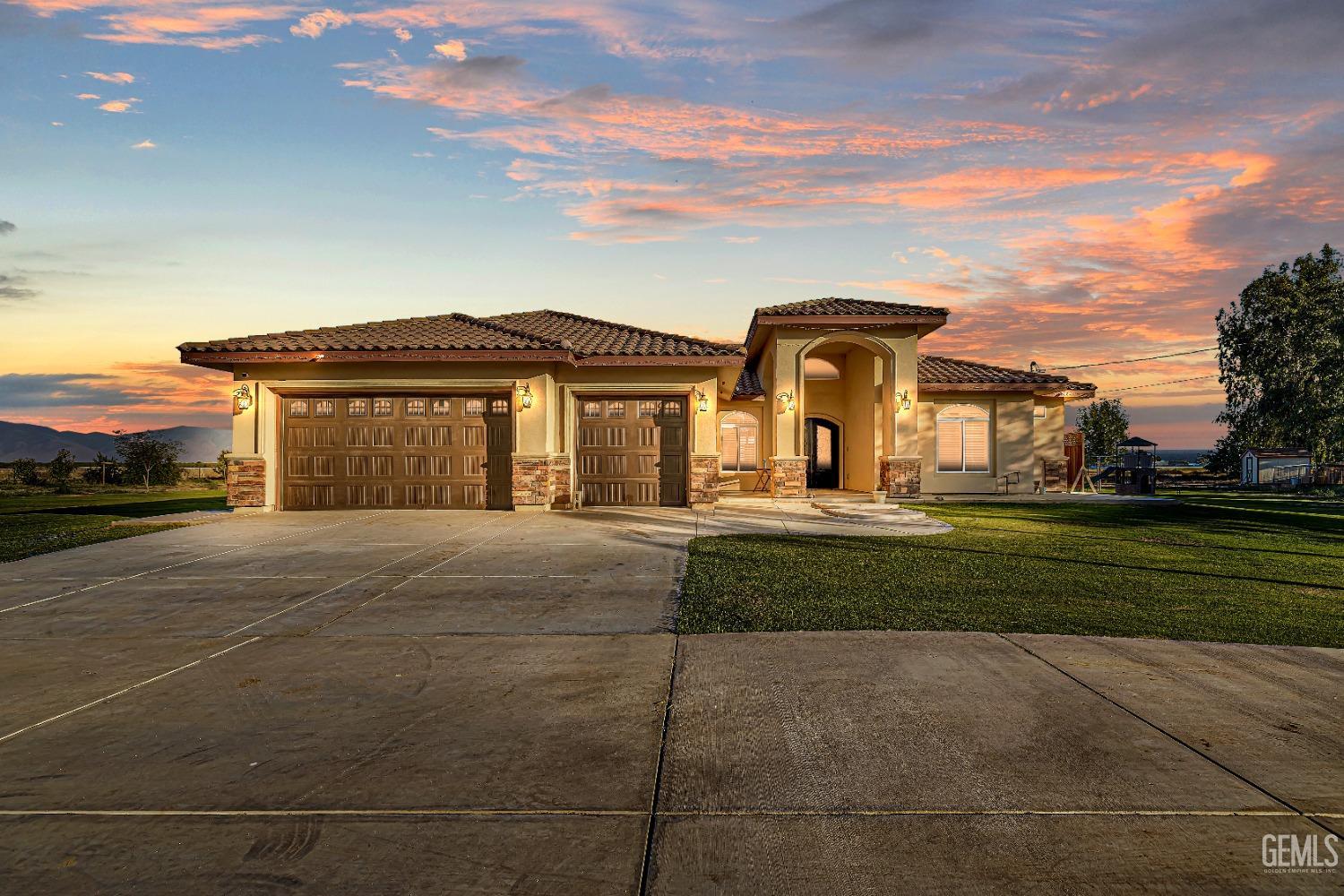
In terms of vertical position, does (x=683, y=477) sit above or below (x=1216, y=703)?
above

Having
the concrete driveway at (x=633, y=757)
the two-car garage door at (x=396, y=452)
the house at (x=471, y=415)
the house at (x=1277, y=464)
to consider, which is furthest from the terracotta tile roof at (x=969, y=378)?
the house at (x=1277, y=464)

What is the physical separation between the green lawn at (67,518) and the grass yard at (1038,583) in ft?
30.7

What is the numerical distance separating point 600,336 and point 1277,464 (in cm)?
3878

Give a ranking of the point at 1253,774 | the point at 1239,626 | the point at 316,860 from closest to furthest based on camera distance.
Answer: the point at 316,860
the point at 1253,774
the point at 1239,626

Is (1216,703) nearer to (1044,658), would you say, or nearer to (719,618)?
(1044,658)

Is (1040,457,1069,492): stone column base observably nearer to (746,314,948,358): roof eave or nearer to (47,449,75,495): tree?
(746,314,948,358): roof eave

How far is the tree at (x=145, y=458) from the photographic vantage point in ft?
95.3

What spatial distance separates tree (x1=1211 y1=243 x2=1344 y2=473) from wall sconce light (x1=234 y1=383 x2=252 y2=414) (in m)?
45.1

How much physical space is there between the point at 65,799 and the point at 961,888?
359cm

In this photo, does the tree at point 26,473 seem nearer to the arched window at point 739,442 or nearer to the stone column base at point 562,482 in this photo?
the stone column base at point 562,482

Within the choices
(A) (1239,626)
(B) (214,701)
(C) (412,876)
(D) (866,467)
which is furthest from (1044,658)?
(D) (866,467)

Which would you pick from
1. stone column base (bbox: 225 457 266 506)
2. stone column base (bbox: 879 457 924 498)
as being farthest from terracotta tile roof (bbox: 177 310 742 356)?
stone column base (bbox: 879 457 924 498)

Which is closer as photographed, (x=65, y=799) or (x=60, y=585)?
(x=65, y=799)

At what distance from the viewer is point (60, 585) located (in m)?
7.83
